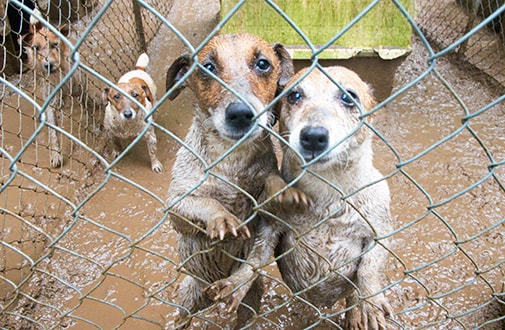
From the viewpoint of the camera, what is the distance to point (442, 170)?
458 centimetres

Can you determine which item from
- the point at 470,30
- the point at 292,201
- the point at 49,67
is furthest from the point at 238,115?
the point at 470,30

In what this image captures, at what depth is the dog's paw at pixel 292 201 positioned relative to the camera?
7.14 feet

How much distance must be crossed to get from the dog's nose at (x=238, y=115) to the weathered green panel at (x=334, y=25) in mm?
2714

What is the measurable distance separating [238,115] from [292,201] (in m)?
0.51

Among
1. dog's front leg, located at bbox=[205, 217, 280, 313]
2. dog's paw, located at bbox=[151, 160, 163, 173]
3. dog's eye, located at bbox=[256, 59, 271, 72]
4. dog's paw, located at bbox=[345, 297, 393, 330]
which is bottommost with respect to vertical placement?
dog's paw, located at bbox=[345, 297, 393, 330]

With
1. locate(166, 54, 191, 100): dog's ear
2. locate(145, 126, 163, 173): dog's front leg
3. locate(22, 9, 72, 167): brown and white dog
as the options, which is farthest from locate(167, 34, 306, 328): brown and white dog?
locate(22, 9, 72, 167): brown and white dog

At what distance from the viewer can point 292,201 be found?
2.17 m

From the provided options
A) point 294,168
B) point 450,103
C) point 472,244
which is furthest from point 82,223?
point 450,103

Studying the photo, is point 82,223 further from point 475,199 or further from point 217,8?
point 217,8

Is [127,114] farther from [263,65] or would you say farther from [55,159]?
[263,65]

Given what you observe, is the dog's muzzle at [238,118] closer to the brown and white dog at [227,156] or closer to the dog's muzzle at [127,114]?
the brown and white dog at [227,156]

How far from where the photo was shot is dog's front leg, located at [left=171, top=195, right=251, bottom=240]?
6.99ft

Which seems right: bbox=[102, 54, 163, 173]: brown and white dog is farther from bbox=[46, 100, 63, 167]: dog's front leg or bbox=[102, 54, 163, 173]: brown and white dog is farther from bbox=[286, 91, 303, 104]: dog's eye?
bbox=[286, 91, 303, 104]: dog's eye

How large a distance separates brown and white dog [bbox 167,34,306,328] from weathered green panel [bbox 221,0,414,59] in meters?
2.21
